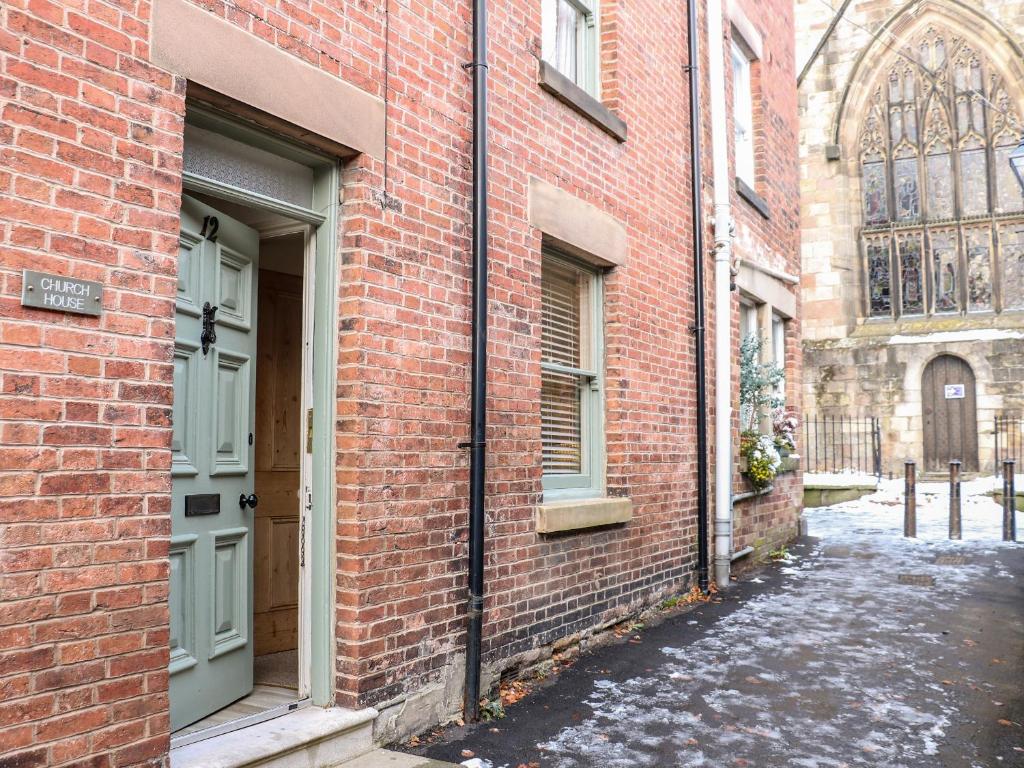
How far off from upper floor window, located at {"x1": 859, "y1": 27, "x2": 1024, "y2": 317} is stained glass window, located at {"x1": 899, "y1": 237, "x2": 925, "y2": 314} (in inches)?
0.9


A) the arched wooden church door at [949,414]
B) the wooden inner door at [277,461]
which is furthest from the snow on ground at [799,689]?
the arched wooden church door at [949,414]

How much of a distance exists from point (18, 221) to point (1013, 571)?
991 centimetres

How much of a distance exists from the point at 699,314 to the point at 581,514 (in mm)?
2930

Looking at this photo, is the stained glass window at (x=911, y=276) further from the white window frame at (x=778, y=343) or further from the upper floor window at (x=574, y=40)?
the upper floor window at (x=574, y=40)

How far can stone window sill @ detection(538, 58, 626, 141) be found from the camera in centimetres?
581

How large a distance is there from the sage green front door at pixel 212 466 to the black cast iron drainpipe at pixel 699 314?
4687 millimetres

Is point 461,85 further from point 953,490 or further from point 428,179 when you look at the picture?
point 953,490

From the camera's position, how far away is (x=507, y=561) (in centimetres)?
519

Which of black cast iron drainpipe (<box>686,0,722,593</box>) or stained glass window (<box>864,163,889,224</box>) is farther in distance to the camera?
stained glass window (<box>864,163,889,224</box>)

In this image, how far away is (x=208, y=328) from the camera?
4066mm

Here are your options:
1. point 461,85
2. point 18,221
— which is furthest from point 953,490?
point 18,221

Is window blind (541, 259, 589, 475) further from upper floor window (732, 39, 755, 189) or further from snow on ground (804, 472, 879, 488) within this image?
snow on ground (804, 472, 879, 488)

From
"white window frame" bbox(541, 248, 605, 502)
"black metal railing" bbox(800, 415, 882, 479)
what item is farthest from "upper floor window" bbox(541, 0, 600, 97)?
"black metal railing" bbox(800, 415, 882, 479)

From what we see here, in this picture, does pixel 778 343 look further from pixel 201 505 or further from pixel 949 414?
pixel 949 414
